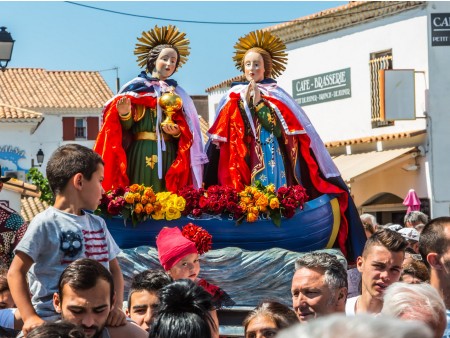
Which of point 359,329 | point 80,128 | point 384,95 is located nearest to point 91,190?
point 359,329

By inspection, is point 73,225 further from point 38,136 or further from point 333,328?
point 38,136

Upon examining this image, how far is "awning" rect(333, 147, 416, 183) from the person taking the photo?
2308 centimetres

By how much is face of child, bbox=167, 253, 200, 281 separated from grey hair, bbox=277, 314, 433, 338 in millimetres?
4365

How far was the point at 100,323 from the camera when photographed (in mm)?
4145

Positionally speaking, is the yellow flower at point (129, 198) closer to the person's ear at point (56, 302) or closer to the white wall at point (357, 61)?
the person's ear at point (56, 302)

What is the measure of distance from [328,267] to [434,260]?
1.52 ft

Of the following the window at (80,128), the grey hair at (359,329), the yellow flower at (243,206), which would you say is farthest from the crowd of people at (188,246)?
the window at (80,128)

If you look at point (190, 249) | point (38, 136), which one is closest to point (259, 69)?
point (190, 249)

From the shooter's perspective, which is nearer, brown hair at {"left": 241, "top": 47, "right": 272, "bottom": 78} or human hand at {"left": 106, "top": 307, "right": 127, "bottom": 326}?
human hand at {"left": 106, "top": 307, "right": 127, "bottom": 326}

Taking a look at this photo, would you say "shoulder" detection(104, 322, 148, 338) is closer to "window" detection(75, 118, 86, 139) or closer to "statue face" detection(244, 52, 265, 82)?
"statue face" detection(244, 52, 265, 82)

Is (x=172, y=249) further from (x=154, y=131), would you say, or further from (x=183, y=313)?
(x=183, y=313)

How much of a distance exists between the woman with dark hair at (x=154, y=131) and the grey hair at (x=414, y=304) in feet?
17.1

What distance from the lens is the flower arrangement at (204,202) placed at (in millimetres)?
8258

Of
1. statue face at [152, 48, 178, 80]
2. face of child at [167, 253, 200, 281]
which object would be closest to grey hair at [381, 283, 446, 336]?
face of child at [167, 253, 200, 281]
